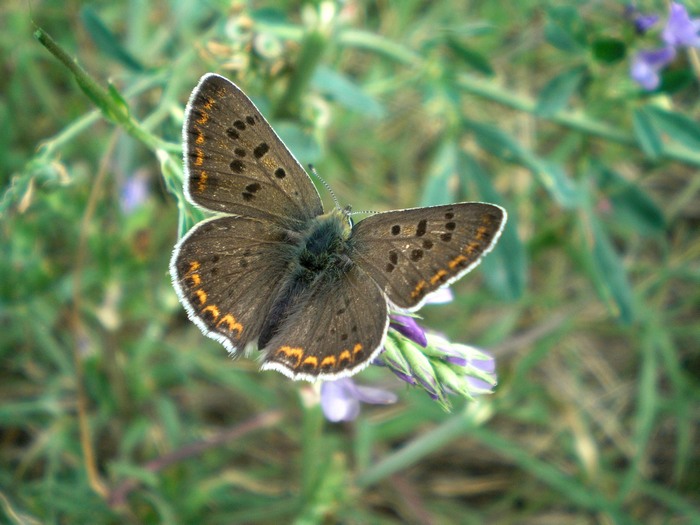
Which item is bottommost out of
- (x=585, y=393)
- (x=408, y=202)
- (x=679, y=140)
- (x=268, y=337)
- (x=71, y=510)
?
(x=71, y=510)

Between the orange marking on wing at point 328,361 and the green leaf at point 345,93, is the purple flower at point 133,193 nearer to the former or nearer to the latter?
the green leaf at point 345,93

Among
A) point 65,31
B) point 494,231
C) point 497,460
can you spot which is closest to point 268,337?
point 494,231

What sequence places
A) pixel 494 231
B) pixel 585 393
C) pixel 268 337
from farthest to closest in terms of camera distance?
1. pixel 585 393
2. pixel 268 337
3. pixel 494 231

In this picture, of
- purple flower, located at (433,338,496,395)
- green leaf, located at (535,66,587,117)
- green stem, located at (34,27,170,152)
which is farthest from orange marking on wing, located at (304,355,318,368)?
green leaf, located at (535,66,587,117)

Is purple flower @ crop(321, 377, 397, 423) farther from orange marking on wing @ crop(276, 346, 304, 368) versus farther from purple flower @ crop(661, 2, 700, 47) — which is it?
purple flower @ crop(661, 2, 700, 47)

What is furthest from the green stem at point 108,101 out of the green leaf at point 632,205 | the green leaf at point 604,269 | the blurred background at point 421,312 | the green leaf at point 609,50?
the green leaf at point 632,205

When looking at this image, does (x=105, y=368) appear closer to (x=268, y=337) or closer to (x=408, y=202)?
(x=268, y=337)

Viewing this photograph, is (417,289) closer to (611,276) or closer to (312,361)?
(312,361)
